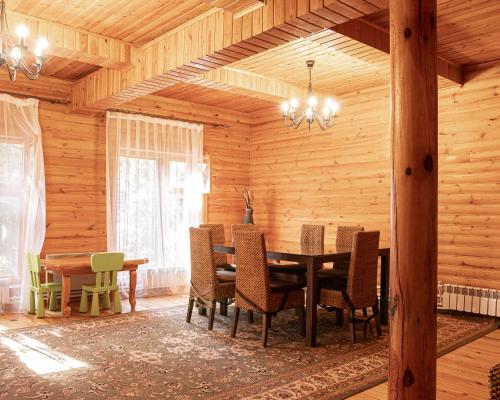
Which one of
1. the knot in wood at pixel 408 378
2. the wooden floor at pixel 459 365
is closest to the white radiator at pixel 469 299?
the wooden floor at pixel 459 365

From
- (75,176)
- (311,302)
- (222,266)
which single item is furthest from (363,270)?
(75,176)

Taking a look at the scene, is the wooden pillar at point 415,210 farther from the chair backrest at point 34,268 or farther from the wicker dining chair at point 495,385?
the chair backrest at point 34,268

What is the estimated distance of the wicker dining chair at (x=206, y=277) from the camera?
4.29 metres

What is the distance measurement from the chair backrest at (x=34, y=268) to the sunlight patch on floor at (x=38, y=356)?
0.99m

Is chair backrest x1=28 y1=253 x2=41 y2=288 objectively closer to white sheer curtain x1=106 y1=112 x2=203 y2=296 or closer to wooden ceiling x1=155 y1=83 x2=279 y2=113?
white sheer curtain x1=106 y1=112 x2=203 y2=296

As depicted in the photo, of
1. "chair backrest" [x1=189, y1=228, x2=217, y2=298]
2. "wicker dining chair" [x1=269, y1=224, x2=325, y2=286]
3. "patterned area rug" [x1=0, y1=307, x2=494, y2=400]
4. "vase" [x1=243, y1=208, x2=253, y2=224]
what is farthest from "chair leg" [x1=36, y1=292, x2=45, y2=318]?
"vase" [x1=243, y1=208, x2=253, y2=224]

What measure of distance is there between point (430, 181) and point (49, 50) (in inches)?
139

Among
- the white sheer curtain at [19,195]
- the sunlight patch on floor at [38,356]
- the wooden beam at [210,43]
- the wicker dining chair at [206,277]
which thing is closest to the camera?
the wooden beam at [210,43]

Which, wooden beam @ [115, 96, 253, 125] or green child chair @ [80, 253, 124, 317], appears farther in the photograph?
wooden beam @ [115, 96, 253, 125]

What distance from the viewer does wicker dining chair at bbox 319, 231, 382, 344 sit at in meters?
3.95

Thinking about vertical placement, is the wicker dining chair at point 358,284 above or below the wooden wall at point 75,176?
below

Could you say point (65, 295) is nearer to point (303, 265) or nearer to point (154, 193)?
point (154, 193)

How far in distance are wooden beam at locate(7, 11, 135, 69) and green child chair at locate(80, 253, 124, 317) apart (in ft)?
6.45

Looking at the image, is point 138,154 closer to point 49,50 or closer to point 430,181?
point 49,50
